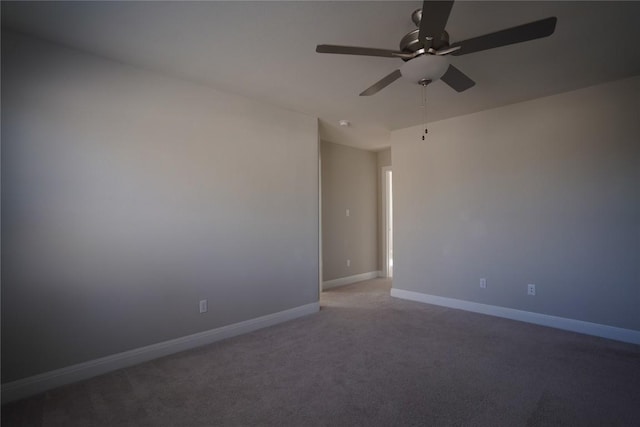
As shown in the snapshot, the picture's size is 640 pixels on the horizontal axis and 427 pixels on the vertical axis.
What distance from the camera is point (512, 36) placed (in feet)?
5.74

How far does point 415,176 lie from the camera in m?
4.65

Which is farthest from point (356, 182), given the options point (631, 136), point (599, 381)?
point (599, 381)

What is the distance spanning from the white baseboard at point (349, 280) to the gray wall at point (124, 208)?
1777 millimetres

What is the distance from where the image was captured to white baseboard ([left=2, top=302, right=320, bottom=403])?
7.27 ft

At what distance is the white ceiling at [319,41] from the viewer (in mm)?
2018

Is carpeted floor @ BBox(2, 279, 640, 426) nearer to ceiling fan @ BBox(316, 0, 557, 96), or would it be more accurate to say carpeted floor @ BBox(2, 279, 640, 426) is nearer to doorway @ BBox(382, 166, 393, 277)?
ceiling fan @ BBox(316, 0, 557, 96)

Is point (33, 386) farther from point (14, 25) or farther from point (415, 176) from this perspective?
point (415, 176)

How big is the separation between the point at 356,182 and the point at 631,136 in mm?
3711

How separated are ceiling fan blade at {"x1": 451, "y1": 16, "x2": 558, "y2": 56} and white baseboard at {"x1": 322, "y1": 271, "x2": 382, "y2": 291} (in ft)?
13.8

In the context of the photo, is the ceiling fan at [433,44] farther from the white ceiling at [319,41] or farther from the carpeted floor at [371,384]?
the carpeted floor at [371,384]

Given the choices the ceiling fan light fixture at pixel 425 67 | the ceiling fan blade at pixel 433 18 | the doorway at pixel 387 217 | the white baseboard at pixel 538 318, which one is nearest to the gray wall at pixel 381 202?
the doorway at pixel 387 217

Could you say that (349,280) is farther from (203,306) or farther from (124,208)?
(124,208)

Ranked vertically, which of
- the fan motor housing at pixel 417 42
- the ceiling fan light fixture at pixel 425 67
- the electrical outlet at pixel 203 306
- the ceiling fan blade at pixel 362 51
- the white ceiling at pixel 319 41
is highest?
the white ceiling at pixel 319 41

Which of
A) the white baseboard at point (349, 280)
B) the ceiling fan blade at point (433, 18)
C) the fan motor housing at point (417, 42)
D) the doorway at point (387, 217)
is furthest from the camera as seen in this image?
the doorway at point (387, 217)
